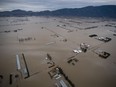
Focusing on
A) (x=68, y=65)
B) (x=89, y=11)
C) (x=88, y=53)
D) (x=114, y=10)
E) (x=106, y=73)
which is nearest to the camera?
(x=106, y=73)

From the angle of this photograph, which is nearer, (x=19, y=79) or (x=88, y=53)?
(x=19, y=79)

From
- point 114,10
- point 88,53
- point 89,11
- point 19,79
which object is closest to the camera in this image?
point 19,79

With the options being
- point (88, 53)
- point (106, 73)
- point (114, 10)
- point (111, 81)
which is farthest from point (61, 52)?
point (114, 10)

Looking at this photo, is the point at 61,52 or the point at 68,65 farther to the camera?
the point at 61,52

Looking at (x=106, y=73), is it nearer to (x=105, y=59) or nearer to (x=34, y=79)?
(x=105, y=59)

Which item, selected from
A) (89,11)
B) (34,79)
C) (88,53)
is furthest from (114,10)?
(34,79)

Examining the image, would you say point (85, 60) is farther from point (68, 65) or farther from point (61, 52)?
point (61, 52)

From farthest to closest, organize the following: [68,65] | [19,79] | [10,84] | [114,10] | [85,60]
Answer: [114,10] < [85,60] < [68,65] < [19,79] < [10,84]

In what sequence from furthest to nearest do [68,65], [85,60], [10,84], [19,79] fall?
[85,60]
[68,65]
[19,79]
[10,84]

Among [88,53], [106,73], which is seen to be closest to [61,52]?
[88,53]
